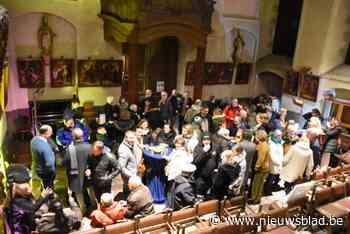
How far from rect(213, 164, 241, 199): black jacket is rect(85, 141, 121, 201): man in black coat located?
67.0 inches

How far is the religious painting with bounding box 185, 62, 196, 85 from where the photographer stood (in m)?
12.5

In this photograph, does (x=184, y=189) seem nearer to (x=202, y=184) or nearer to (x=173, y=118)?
(x=202, y=184)

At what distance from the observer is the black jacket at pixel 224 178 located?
5.11 m

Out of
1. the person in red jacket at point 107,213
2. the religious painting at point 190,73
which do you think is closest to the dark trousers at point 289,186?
the person in red jacket at point 107,213

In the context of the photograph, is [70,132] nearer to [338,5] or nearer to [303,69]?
[303,69]

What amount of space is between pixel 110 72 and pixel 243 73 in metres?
6.11


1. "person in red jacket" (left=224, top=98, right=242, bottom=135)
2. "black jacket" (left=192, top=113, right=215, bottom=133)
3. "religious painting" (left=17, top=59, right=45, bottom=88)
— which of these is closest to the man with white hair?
"black jacket" (left=192, top=113, right=215, bottom=133)

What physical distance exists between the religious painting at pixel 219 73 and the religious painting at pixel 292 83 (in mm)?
2381

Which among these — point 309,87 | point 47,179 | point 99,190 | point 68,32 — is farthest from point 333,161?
point 68,32

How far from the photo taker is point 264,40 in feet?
46.9

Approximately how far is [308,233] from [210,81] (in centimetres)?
860

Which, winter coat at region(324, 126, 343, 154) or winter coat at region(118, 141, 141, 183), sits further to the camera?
winter coat at region(324, 126, 343, 154)

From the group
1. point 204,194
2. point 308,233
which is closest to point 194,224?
point 204,194

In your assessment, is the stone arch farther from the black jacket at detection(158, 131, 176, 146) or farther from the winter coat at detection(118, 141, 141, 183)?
the winter coat at detection(118, 141, 141, 183)
